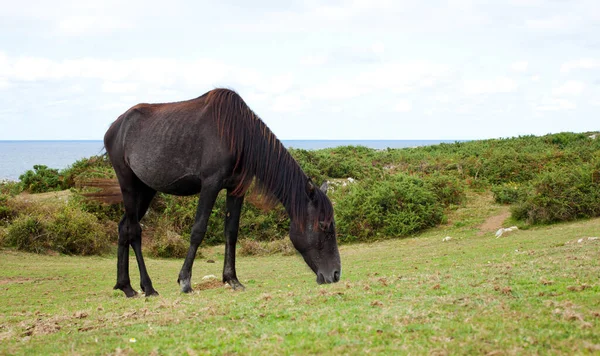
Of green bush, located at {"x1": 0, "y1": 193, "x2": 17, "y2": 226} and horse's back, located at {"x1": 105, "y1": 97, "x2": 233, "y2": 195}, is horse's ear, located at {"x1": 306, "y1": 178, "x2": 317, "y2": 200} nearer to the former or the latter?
horse's back, located at {"x1": 105, "y1": 97, "x2": 233, "y2": 195}

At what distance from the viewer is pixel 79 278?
1157 cm

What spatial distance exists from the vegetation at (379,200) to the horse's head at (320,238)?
550 cm

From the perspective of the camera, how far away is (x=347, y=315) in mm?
5453

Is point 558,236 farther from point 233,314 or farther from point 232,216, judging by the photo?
point 233,314

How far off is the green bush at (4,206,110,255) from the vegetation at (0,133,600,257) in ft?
0.53

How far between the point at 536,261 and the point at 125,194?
21.5 feet

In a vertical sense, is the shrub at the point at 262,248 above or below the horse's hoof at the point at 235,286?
below

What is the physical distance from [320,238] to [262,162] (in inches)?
52.7

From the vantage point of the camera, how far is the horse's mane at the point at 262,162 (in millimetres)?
8055

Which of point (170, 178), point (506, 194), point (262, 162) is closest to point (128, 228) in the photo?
point (170, 178)

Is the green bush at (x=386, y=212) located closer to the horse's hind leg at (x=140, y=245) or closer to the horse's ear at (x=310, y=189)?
the horse's hind leg at (x=140, y=245)

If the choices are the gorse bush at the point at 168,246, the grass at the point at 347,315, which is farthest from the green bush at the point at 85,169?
the grass at the point at 347,315

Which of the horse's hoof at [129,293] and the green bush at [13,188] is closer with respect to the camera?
the horse's hoof at [129,293]

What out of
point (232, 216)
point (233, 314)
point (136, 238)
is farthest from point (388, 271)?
point (233, 314)
